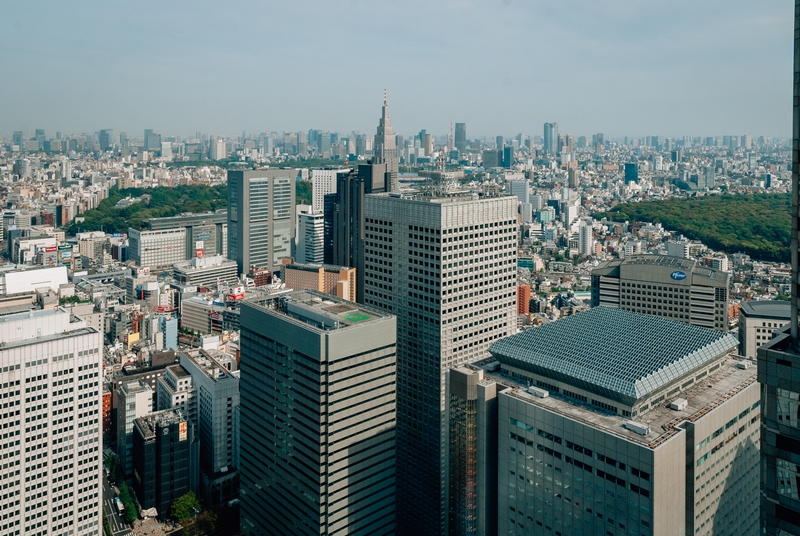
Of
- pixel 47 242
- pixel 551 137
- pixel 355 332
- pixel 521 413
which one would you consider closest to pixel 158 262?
pixel 47 242

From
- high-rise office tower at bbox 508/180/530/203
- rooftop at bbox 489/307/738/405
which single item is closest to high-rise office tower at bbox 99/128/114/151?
high-rise office tower at bbox 508/180/530/203

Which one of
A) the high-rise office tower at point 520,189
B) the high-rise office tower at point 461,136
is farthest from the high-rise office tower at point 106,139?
the high-rise office tower at point 520,189

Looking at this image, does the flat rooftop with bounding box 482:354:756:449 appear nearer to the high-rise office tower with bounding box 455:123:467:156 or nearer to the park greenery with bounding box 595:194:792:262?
the park greenery with bounding box 595:194:792:262

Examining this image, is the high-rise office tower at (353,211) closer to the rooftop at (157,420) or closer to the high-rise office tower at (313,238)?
the high-rise office tower at (313,238)

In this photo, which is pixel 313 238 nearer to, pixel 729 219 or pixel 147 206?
pixel 147 206

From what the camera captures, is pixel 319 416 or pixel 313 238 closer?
pixel 319 416

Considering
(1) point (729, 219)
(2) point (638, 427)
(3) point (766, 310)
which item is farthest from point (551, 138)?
(2) point (638, 427)
